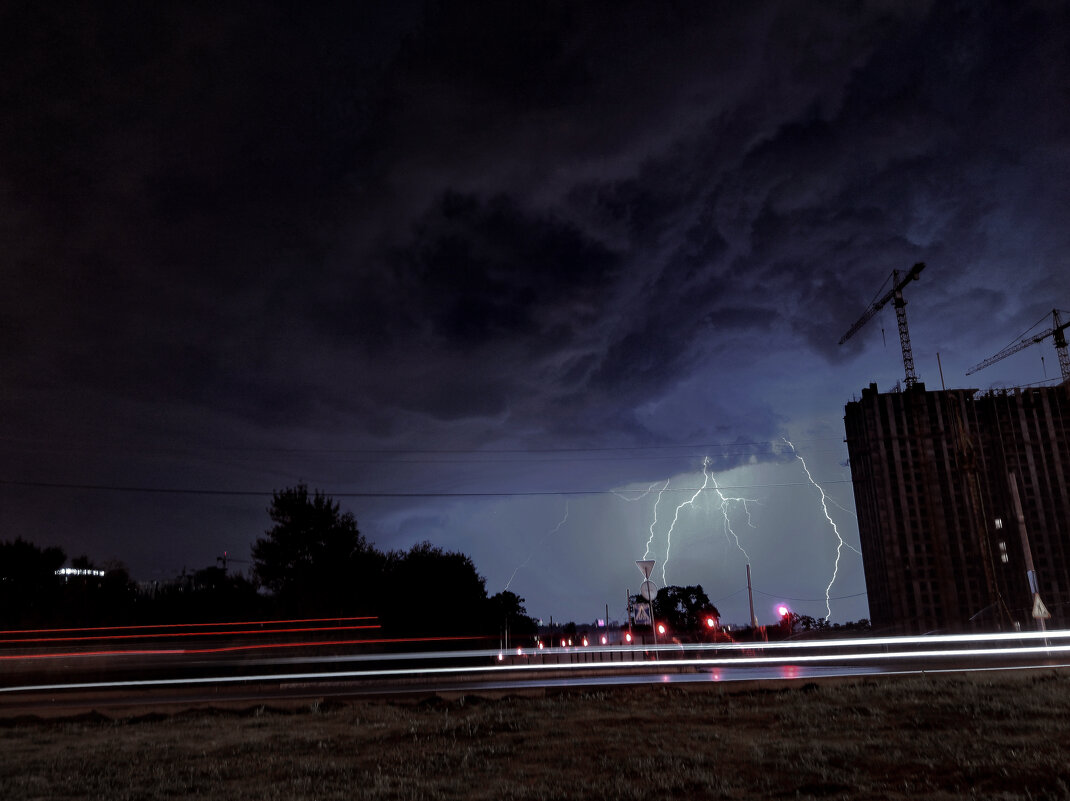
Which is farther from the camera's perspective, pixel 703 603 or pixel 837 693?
pixel 703 603

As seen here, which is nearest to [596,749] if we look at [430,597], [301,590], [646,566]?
[646,566]

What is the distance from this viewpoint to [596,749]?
867 centimetres

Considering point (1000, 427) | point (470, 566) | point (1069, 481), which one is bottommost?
point (470, 566)

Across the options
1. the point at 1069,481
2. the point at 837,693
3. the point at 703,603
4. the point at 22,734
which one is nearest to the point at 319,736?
the point at 22,734

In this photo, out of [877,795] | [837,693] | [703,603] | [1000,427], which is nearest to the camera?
[877,795]

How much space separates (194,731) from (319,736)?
7.91ft

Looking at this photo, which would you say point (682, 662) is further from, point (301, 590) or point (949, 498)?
point (949, 498)

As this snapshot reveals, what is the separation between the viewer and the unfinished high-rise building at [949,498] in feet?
255

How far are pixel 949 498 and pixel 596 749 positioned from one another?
9370cm

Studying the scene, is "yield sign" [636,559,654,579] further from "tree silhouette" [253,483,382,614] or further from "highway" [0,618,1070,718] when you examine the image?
"tree silhouette" [253,483,382,614]

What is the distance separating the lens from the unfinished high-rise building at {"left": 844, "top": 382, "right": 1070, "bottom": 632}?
7788cm

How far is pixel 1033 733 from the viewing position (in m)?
8.17

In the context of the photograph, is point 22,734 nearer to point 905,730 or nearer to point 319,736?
point 319,736

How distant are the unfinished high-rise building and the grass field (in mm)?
71858
